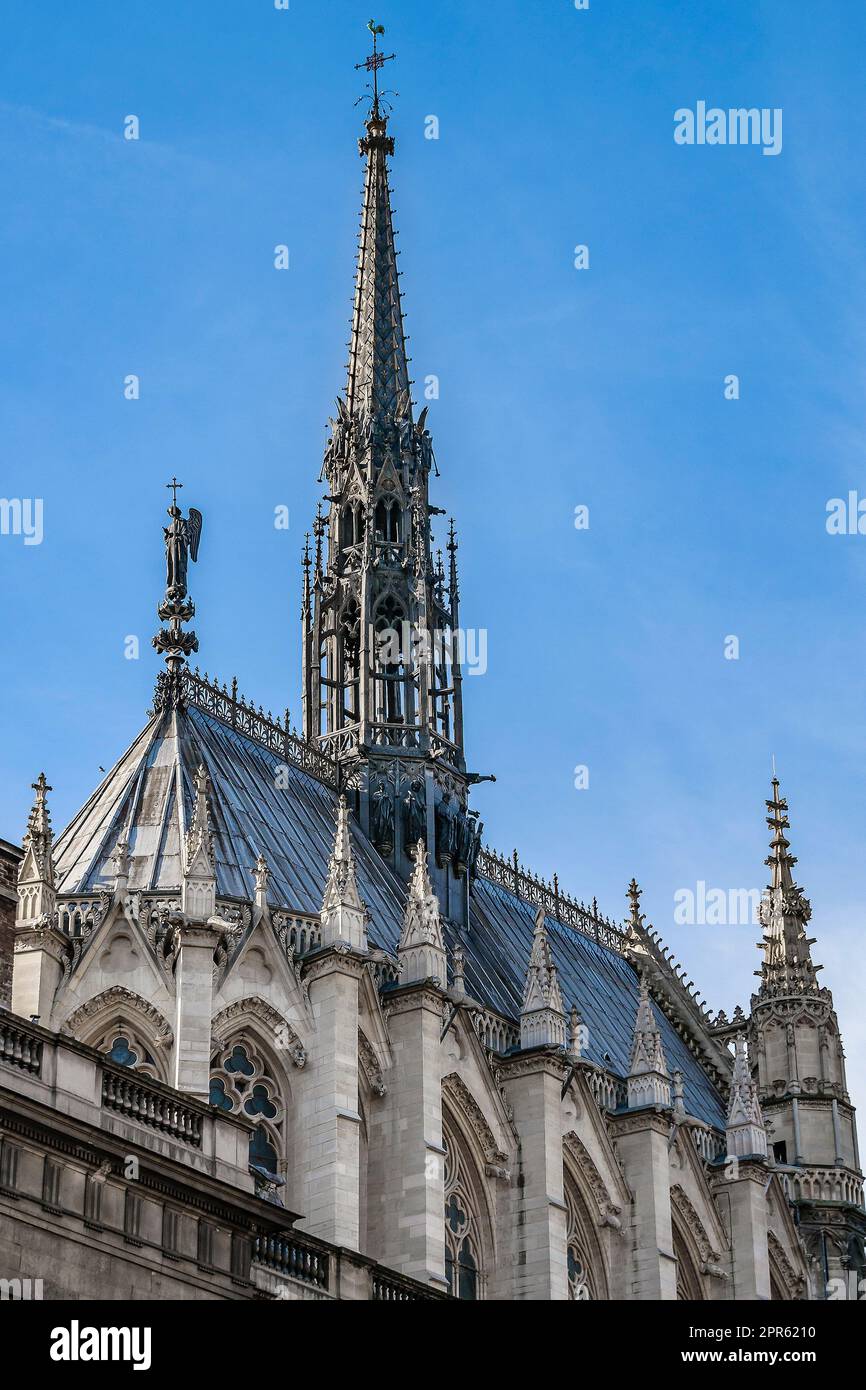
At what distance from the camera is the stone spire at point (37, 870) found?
49.3 meters

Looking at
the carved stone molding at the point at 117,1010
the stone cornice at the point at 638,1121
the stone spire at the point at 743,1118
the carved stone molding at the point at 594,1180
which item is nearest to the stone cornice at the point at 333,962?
the carved stone molding at the point at 117,1010

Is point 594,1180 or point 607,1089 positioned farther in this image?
point 607,1089

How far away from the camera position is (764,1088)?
77625mm

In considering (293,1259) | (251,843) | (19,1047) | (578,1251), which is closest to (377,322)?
(251,843)

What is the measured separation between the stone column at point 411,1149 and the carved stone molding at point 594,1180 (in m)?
7.52

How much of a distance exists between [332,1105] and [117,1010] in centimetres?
478

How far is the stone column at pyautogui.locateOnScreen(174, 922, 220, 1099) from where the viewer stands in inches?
1873

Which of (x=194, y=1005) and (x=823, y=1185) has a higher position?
(x=823, y=1185)

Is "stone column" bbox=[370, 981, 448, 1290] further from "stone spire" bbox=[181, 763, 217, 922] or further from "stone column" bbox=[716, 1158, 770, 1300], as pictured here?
"stone column" bbox=[716, 1158, 770, 1300]

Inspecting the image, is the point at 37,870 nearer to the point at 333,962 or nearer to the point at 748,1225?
the point at 333,962

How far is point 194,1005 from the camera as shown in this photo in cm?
4847
